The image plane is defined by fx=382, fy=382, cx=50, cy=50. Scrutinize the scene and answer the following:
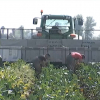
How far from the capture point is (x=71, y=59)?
12859 millimetres

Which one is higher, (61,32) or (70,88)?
Result: (61,32)

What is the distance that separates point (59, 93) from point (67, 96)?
0.17 m

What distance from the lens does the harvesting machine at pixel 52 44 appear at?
1361cm

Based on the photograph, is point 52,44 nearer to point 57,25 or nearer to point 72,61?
point 72,61

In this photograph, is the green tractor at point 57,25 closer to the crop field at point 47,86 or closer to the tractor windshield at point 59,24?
the tractor windshield at point 59,24

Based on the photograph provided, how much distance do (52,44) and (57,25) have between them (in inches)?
87.4

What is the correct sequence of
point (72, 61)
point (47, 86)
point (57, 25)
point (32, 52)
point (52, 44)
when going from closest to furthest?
point (47, 86) → point (72, 61) → point (32, 52) → point (52, 44) → point (57, 25)

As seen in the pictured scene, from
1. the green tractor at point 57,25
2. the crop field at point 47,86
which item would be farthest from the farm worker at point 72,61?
the green tractor at point 57,25

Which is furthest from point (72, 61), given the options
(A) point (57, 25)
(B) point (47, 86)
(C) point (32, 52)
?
(B) point (47, 86)

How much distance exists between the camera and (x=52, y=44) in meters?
14.5

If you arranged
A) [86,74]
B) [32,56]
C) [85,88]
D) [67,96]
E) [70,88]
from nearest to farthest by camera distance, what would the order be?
[67,96]
[70,88]
[85,88]
[86,74]
[32,56]

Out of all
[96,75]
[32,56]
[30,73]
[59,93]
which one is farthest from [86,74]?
[59,93]

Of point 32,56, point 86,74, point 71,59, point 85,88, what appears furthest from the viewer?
point 32,56

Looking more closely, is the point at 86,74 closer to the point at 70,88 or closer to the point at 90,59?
the point at 90,59
